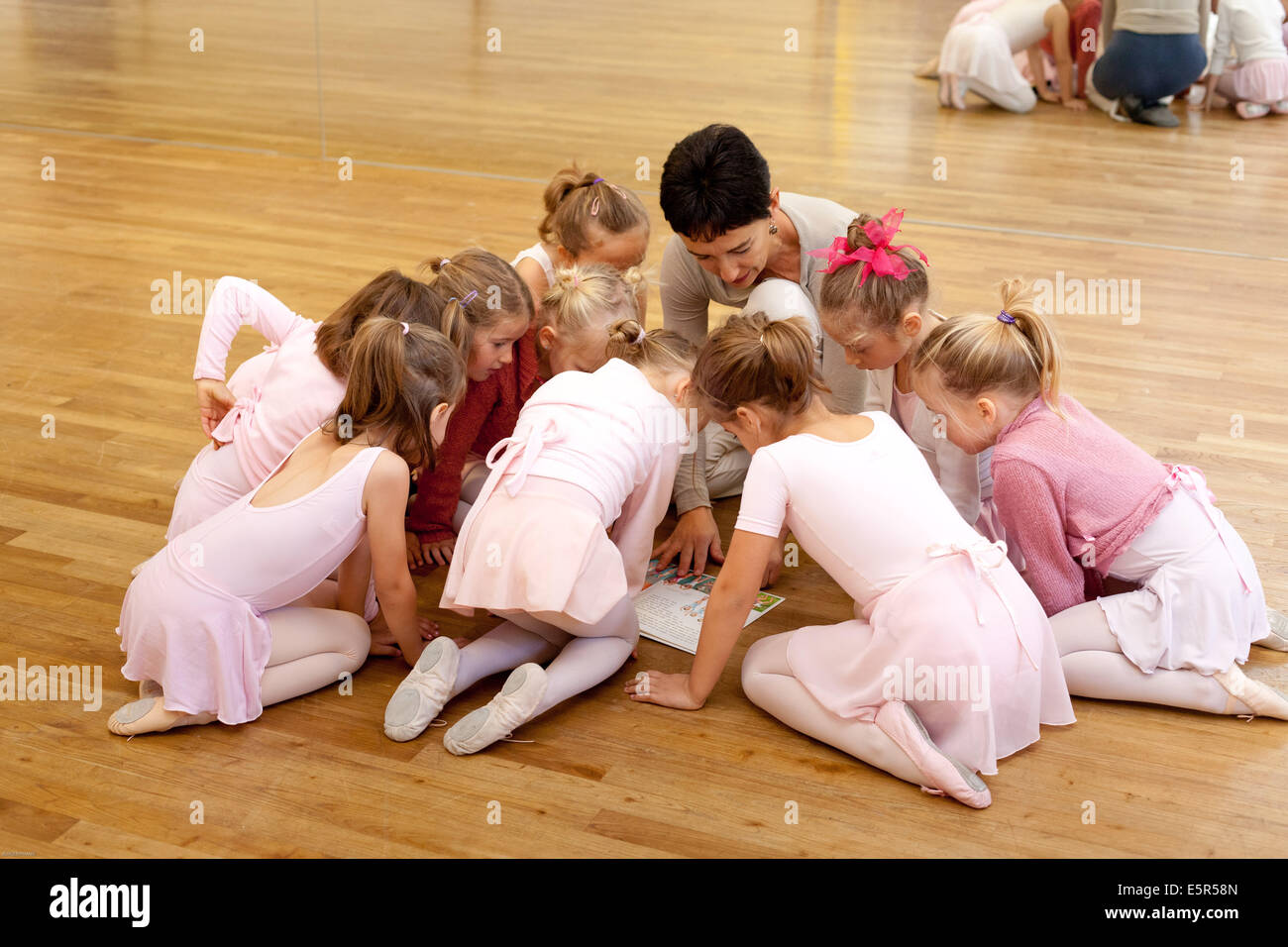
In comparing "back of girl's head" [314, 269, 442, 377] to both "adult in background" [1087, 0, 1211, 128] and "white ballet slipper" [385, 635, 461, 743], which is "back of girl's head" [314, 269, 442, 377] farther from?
"adult in background" [1087, 0, 1211, 128]

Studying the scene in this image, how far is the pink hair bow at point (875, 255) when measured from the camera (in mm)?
2258

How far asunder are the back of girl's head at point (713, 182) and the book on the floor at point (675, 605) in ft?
2.22

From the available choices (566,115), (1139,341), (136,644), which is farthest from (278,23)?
(136,644)

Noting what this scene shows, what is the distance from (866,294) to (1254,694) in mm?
929

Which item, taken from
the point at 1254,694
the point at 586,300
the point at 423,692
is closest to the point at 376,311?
the point at 586,300

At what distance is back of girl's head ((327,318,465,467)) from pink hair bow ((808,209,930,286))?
0.73m

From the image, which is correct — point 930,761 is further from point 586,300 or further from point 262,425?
point 262,425

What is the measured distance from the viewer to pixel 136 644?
197 cm

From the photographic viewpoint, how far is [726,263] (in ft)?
8.29

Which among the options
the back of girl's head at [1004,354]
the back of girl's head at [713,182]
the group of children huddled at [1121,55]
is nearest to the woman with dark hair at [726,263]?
the back of girl's head at [713,182]

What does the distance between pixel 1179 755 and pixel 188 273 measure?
341 cm

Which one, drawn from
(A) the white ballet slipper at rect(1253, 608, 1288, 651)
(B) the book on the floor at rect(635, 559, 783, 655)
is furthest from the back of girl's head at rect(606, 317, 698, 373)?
(A) the white ballet slipper at rect(1253, 608, 1288, 651)

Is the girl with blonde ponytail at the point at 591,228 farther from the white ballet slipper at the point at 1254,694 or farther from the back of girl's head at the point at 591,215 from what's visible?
the white ballet slipper at the point at 1254,694

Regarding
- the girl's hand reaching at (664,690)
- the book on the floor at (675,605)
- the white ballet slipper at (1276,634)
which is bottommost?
the girl's hand reaching at (664,690)
